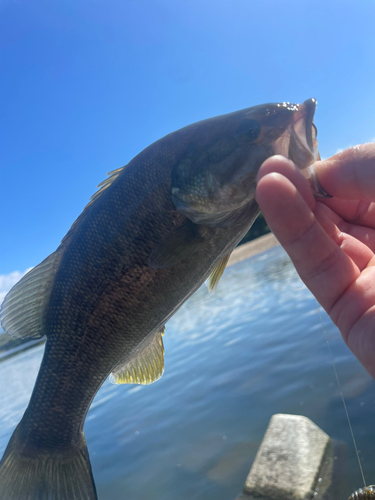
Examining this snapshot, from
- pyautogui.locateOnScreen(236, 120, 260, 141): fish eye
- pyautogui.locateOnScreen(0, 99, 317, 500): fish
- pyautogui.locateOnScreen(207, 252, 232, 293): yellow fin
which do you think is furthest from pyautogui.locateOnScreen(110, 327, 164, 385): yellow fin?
pyautogui.locateOnScreen(236, 120, 260, 141): fish eye

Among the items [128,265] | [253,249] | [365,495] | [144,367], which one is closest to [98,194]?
[128,265]

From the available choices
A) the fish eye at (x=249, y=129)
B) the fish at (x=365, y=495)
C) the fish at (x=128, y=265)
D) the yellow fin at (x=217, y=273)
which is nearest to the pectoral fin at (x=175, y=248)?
the fish at (x=128, y=265)

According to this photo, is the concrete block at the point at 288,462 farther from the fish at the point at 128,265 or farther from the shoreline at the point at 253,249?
the shoreline at the point at 253,249

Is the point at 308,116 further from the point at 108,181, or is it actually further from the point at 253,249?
the point at 253,249

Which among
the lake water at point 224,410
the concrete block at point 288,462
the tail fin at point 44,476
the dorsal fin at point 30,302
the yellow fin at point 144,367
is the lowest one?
the lake water at point 224,410

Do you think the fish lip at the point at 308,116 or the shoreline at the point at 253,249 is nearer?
the fish lip at the point at 308,116

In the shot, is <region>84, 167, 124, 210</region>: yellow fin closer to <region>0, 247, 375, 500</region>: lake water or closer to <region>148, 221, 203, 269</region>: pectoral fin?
<region>148, 221, 203, 269</region>: pectoral fin
